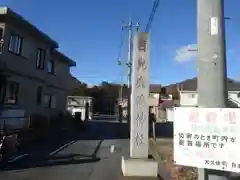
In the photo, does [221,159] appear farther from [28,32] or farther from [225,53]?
[28,32]

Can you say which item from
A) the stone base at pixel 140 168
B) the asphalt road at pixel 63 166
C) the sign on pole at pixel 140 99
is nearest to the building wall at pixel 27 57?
the asphalt road at pixel 63 166

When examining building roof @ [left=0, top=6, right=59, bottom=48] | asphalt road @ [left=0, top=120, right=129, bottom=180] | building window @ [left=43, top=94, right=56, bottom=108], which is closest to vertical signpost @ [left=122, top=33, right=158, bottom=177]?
asphalt road @ [left=0, top=120, right=129, bottom=180]

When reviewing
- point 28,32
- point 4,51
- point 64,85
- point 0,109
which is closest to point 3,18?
point 4,51

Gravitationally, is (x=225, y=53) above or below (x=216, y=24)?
below

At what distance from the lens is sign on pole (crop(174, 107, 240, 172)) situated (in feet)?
10.0

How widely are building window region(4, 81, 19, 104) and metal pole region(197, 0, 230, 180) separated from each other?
17068 millimetres

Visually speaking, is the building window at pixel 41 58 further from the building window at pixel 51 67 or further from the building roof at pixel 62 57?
the building roof at pixel 62 57

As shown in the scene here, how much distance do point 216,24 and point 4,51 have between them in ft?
54.6

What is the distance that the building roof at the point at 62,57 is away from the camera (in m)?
27.4

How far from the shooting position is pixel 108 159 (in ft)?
40.6

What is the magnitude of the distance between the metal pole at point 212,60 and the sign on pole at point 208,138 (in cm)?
9

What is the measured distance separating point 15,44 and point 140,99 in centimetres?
1281

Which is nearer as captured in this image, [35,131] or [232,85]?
[35,131]

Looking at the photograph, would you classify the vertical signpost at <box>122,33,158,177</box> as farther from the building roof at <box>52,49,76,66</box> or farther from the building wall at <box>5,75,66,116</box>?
the building roof at <box>52,49,76,66</box>
